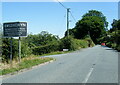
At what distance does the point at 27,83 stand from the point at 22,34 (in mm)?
7227

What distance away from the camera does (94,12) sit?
109m

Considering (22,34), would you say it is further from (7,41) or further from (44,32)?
(44,32)

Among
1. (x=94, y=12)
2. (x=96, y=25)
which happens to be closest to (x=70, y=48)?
(x=96, y=25)

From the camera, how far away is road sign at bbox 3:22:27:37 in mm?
15094

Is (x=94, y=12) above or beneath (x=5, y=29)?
above

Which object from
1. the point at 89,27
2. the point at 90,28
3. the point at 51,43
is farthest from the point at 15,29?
the point at 90,28

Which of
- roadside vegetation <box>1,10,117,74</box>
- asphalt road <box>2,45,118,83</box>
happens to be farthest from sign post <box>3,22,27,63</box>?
asphalt road <box>2,45,118,83</box>

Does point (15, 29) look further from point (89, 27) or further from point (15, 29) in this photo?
point (89, 27)

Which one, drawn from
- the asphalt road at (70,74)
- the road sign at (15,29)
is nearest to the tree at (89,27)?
the road sign at (15,29)

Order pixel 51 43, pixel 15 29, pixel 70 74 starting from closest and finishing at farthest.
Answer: pixel 70 74, pixel 15 29, pixel 51 43

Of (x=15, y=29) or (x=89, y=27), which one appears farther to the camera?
(x=89, y=27)

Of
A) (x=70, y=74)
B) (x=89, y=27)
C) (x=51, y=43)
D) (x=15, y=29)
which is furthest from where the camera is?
(x=89, y=27)

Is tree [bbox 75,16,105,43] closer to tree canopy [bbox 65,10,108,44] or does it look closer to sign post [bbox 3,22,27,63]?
tree canopy [bbox 65,10,108,44]

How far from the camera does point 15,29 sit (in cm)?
1515
